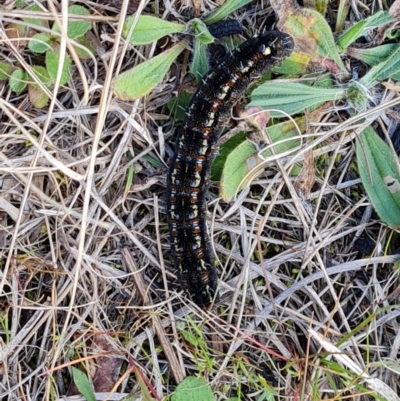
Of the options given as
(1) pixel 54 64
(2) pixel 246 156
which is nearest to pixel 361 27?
(2) pixel 246 156

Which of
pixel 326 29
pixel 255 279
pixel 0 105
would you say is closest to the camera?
pixel 0 105

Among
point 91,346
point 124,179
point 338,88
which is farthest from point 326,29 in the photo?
point 91,346

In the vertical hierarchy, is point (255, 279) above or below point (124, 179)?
below

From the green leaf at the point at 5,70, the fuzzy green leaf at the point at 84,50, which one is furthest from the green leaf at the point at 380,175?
the green leaf at the point at 5,70

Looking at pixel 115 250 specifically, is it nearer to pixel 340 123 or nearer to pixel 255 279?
pixel 255 279

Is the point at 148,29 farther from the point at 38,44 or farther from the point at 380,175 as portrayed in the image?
the point at 380,175

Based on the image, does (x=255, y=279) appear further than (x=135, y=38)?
Yes

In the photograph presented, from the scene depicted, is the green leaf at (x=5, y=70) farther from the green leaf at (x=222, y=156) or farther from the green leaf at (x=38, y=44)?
the green leaf at (x=222, y=156)
